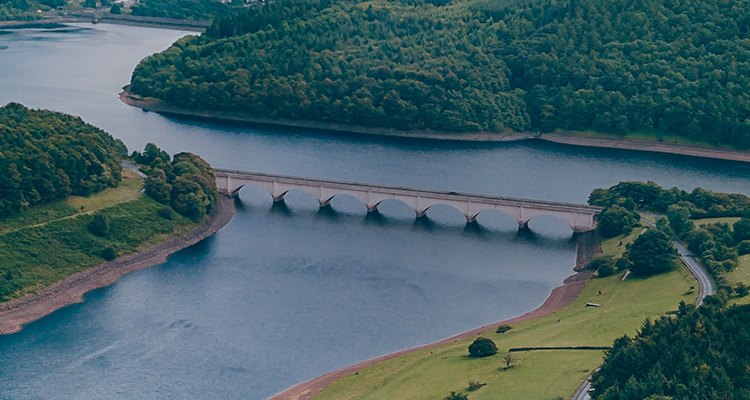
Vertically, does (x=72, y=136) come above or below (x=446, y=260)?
above

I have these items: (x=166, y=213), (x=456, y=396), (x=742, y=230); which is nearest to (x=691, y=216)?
(x=742, y=230)

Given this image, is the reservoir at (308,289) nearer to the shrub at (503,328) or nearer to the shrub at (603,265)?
the shrub at (603,265)

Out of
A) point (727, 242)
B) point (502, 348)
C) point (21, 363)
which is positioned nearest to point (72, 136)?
point (21, 363)

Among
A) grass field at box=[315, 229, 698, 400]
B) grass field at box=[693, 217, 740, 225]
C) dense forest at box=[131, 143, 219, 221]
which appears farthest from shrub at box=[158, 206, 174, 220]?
grass field at box=[693, 217, 740, 225]

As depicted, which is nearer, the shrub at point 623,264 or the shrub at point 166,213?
the shrub at point 623,264

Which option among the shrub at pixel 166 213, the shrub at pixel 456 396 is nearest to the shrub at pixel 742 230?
the shrub at pixel 456 396

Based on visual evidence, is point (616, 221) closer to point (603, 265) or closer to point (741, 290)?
point (603, 265)

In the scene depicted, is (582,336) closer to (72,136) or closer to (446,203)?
(446,203)
